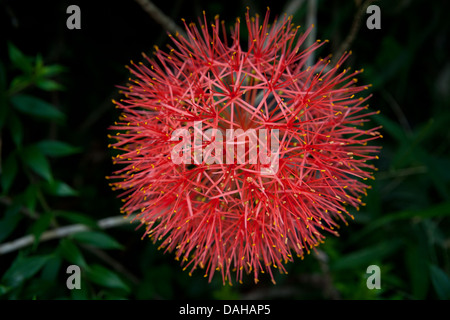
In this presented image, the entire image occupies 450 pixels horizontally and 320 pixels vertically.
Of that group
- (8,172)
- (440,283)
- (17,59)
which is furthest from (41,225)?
(440,283)

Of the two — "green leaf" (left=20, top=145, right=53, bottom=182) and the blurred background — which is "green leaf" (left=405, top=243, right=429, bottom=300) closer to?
the blurred background

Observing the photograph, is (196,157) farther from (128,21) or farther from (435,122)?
(435,122)

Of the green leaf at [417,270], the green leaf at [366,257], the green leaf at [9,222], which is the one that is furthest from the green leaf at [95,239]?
the green leaf at [417,270]

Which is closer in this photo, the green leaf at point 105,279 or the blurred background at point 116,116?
the green leaf at point 105,279

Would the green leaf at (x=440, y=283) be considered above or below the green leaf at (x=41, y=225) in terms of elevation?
below

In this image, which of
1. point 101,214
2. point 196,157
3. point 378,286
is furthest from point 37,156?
point 378,286

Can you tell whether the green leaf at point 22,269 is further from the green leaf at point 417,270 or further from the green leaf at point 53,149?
the green leaf at point 417,270

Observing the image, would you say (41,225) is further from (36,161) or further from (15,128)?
(15,128)
